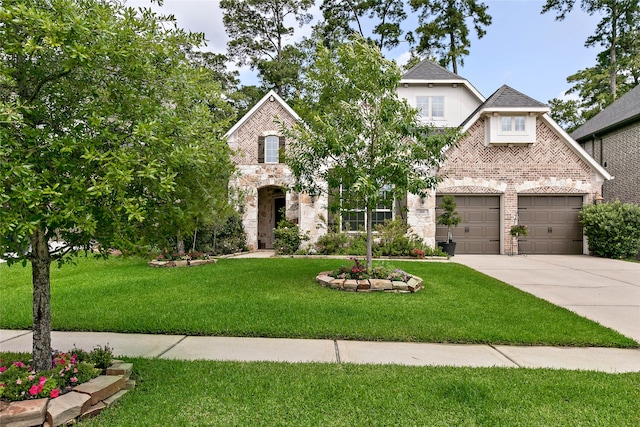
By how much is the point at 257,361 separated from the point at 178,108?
8.50 ft

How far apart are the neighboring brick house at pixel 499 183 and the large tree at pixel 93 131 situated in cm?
1029

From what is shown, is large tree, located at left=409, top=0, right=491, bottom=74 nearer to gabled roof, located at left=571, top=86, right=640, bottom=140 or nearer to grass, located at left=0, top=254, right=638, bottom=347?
gabled roof, located at left=571, top=86, right=640, bottom=140

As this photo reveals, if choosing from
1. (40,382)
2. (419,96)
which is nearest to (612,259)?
(419,96)

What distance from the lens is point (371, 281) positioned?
23.6ft

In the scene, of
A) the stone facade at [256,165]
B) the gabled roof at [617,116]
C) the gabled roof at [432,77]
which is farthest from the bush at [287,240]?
the gabled roof at [617,116]

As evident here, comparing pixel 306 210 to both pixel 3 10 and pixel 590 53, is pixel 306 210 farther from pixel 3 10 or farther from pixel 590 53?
pixel 590 53

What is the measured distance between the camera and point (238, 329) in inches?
187

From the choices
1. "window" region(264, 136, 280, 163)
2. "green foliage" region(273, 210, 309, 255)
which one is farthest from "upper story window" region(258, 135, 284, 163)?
"green foliage" region(273, 210, 309, 255)

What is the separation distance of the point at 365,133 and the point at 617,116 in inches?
590

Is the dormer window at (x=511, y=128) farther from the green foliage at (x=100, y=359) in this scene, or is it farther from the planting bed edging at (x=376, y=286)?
the green foliage at (x=100, y=359)

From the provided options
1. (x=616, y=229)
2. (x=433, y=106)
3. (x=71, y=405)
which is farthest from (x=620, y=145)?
(x=71, y=405)

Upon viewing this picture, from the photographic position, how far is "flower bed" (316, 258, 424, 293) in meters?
7.13

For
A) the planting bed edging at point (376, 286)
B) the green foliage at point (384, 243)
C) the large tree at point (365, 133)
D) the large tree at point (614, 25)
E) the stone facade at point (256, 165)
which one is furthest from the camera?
the large tree at point (614, 25)

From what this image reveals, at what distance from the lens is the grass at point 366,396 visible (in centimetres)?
272
